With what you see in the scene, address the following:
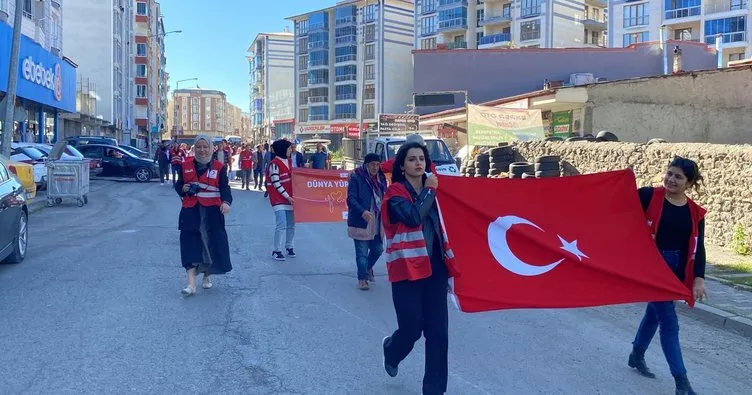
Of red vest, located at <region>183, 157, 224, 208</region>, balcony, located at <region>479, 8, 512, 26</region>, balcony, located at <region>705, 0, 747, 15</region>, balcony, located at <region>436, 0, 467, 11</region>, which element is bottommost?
red vest, located at <region>183, 157, 224, 208</region>

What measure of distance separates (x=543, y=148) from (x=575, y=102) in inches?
231

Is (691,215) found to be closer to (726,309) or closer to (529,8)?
(726,309)

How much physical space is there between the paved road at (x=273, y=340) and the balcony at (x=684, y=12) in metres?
64.1

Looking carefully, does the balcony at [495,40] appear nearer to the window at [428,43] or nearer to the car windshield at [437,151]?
the window at [428,43]

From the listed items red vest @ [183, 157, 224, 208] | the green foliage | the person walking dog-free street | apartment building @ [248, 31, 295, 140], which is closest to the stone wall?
the green foliage

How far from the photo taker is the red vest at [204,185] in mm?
8148

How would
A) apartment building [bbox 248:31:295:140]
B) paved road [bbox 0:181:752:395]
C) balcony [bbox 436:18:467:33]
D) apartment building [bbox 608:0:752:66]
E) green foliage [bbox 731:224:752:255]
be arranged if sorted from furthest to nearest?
apartment building [bbox 248:31:295:140]
balcony [bbox 436:18:467:33]
apartment building [bbox 608:0:752:66]
green foliage [bbox 731:224:752:255]
paved road [bbox 0:181:752:395]

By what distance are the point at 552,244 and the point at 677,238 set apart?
2.94ft

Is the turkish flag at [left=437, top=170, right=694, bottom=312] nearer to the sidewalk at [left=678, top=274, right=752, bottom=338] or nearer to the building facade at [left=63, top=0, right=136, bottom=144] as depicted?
the sidewalk at [left=678, top=274, right=752, bottom=338]

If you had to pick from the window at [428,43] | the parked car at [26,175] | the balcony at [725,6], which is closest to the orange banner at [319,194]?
the parked car at [26,175]

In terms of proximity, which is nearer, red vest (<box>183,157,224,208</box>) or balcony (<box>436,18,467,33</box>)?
red vest (<box>183,157,224,208</box>)

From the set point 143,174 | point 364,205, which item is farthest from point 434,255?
point 143,174

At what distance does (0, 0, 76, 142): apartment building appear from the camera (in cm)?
2725

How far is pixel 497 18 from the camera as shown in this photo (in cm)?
7538
